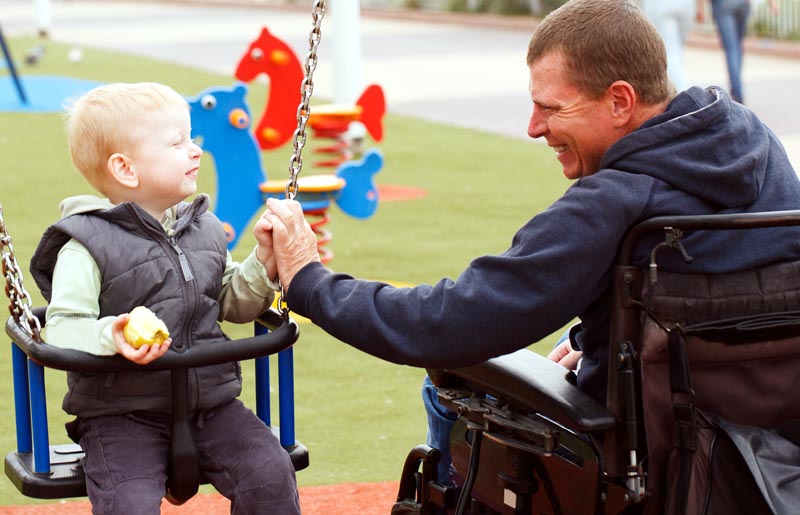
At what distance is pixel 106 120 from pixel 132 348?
0.56 meters

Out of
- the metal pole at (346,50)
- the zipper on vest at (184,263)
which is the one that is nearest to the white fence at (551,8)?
the metal pole at (346,50)

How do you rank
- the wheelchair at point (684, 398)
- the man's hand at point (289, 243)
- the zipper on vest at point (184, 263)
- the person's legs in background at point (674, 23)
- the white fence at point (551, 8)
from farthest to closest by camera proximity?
the white fence at point (551, 8) → the person's legs in background at point (674, 23) → the zipper on vest at point (184, 263) → the man's hand at point (289, 243) → the wheelchair at point (684, 398)

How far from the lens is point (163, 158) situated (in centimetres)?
302

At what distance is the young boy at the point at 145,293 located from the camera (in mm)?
2875

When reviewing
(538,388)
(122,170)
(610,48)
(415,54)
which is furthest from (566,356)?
(415,54)

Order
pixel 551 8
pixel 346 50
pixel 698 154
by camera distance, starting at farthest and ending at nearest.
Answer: pixel 551 8, pixel 346 50, pixel 698 154

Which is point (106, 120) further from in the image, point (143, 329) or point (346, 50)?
point (346, 50)

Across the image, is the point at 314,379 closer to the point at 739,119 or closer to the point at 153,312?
the point at 153,312

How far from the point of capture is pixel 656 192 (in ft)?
8.57

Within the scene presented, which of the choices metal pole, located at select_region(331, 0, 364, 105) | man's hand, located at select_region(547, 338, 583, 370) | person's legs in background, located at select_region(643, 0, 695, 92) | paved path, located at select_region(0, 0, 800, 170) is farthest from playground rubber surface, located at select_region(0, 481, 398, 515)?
person's legs in background, located at select_region(643, 0, 695, 92)

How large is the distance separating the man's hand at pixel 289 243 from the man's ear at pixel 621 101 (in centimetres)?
66

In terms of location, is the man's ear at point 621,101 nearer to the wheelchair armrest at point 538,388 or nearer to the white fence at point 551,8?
the wheelchair armrest at point 538,388

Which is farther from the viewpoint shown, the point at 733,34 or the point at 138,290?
the point at 733,34

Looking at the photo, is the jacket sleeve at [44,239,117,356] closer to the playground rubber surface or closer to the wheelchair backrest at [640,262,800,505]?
the wheelchair backrest at [640,262,800,505]
